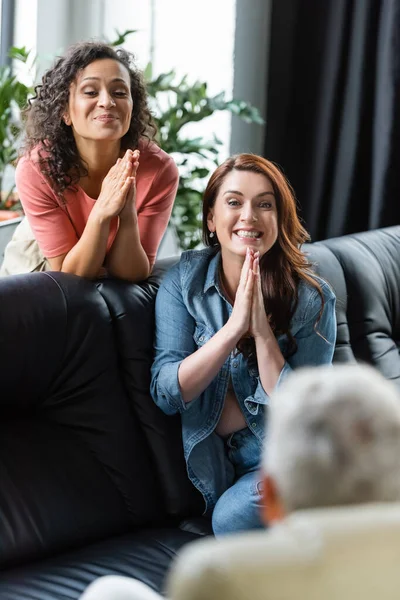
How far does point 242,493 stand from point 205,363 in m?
0.30

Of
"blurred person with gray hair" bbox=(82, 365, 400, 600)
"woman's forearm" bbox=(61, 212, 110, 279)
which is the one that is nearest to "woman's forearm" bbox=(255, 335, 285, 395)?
"woman's forearm" bbox=(61, 212, 110, 279)

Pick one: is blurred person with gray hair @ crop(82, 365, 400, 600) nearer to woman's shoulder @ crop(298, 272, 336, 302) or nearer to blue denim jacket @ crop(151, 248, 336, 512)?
blue denim jacket @ crop(151, 248, 336, 512)

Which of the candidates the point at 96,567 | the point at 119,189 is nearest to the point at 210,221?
the point at 119,189

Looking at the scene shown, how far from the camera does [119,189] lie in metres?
2.25

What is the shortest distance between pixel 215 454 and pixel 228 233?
0.52 metres

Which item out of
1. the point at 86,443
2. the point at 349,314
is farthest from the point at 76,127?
the point at 349,314

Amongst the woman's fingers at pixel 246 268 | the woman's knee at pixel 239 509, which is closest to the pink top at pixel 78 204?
the woman's fingers at pixel 246 268

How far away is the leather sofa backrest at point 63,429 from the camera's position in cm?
200

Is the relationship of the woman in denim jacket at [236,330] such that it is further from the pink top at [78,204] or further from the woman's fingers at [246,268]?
the pink top at [78,204]

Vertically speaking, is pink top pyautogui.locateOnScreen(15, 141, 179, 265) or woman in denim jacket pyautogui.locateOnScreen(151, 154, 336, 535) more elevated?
pink top pyautogui.locateOnScreen(15, 141, 179, 265)

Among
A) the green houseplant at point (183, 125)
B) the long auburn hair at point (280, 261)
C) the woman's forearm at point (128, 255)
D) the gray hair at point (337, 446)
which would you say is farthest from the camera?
the green houseplant at point (183, 125)

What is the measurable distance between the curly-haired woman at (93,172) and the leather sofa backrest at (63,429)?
0.15m

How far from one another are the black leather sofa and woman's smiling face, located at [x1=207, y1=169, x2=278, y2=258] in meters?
0.27

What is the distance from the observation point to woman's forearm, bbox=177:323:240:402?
207 cm
